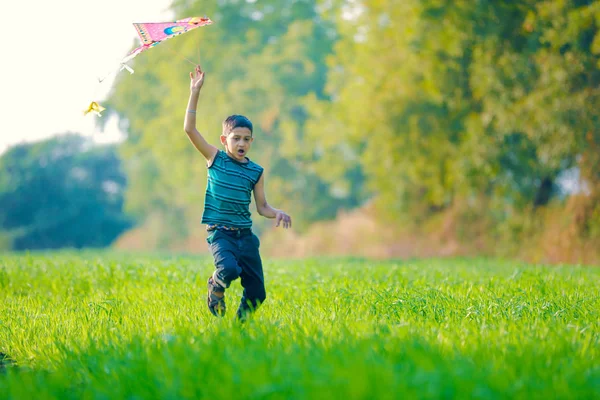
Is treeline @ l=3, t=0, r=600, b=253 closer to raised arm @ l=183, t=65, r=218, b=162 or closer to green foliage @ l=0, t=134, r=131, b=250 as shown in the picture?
raised arm @ l=183, t=65, r=218, b=162

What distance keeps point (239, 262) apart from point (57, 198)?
5145 cm

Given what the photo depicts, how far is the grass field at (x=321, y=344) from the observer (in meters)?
3.79

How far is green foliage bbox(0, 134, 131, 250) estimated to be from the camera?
54344mm

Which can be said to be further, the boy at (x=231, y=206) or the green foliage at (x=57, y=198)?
the green foliage at (x=57, y=198)

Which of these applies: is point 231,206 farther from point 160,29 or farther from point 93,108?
point 160,29

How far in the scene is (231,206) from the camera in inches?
259

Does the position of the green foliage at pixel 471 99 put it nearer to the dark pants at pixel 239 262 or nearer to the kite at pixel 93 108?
the dark pants at pixel 239 262

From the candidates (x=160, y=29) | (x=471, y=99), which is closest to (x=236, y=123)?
(x=160, y=29)

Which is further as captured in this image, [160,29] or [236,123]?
[160,29]

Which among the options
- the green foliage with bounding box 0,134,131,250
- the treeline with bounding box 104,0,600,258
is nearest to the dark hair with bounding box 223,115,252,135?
the treeline with bounding box 104,0,600,258

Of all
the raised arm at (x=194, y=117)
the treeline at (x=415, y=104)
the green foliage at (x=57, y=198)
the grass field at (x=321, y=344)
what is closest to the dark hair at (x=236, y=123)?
the raised arm at (x=194, y=117)

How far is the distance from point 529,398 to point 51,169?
5565 centimetres

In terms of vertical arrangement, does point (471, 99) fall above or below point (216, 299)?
above

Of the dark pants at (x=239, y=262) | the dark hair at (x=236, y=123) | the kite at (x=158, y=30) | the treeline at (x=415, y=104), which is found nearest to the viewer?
the dark pants at (x=239, y=262)
